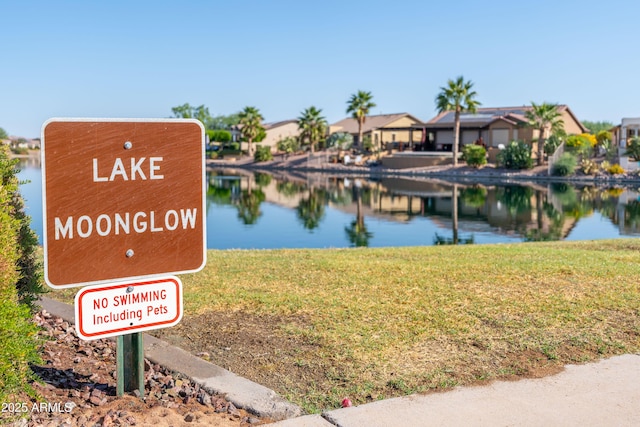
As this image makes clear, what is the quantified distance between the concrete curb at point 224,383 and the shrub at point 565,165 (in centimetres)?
5664

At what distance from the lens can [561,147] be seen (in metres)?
59.7

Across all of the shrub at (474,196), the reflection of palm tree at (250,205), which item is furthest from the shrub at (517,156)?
the reflection of palm tree at (250,205)

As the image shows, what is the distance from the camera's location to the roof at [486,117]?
69.6 m

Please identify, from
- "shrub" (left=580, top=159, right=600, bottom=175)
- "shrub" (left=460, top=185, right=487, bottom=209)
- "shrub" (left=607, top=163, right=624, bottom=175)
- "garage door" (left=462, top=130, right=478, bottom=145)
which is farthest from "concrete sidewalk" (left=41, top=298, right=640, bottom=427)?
"garage door" (left=462, top=130, right=478, bottom=145)

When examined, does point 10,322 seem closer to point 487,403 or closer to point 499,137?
point 487,403

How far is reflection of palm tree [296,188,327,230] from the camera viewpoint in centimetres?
2881

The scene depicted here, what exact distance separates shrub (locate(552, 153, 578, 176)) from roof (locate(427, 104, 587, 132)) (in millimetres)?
9265

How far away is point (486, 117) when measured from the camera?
73.6 m

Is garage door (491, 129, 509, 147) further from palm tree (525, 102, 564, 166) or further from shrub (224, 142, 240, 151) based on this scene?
shrub (224, 142, 240, 151)

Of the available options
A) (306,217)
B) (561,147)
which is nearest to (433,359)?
(306,217)

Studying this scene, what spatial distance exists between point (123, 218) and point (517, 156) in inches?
2378

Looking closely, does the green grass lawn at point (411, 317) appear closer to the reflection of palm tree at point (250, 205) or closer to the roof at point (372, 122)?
the reflection of palm tree at point (250, 205)

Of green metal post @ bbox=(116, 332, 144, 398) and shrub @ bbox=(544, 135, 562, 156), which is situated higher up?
shrub @ bbox=(544, 135, 562, 156)

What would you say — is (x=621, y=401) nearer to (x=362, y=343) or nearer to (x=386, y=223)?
(x=362, y=343)
